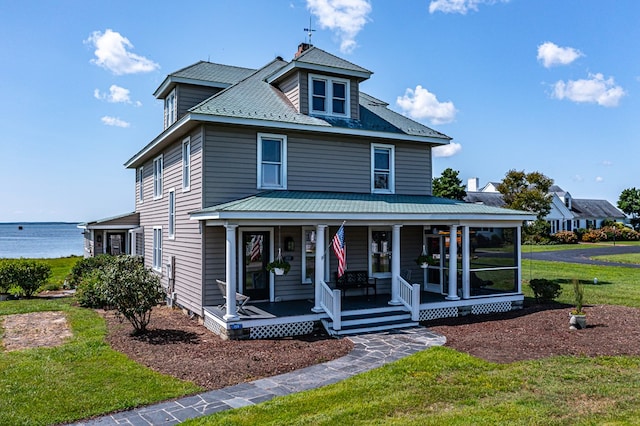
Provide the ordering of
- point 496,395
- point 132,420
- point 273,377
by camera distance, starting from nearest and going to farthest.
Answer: point 132,420 → point 496,395 → point 273,377

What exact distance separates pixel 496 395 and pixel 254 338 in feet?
19.5

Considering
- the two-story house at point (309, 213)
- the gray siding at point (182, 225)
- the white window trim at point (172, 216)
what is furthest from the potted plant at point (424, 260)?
the white window trim at point (172, 216)

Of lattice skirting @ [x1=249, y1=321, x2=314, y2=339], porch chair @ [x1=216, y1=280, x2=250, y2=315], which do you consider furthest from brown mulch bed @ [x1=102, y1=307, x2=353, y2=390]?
porch chair @ [x1=216, y1=280, x2=250, y2=315]

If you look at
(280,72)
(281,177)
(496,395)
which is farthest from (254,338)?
(280,72)

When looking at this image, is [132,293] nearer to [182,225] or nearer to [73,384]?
[73,384]

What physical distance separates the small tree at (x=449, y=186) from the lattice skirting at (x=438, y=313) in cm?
3406

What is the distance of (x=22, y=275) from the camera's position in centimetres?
1827

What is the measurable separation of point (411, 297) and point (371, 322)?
152cm

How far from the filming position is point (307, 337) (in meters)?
11.6

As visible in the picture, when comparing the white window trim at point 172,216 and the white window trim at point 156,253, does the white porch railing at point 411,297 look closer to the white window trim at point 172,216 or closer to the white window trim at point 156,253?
the white window trim at point 172,216

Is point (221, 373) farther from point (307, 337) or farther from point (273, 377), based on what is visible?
point (307, 337)

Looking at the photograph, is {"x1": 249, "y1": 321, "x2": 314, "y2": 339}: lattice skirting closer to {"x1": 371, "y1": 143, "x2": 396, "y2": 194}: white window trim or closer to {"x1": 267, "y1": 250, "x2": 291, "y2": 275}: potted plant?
{"x1": 267, "y1": 250, "x2": 291, "y2": 275}: potted plant

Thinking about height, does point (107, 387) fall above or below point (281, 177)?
below

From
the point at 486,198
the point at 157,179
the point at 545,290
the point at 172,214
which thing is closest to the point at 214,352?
the point at 172,214
